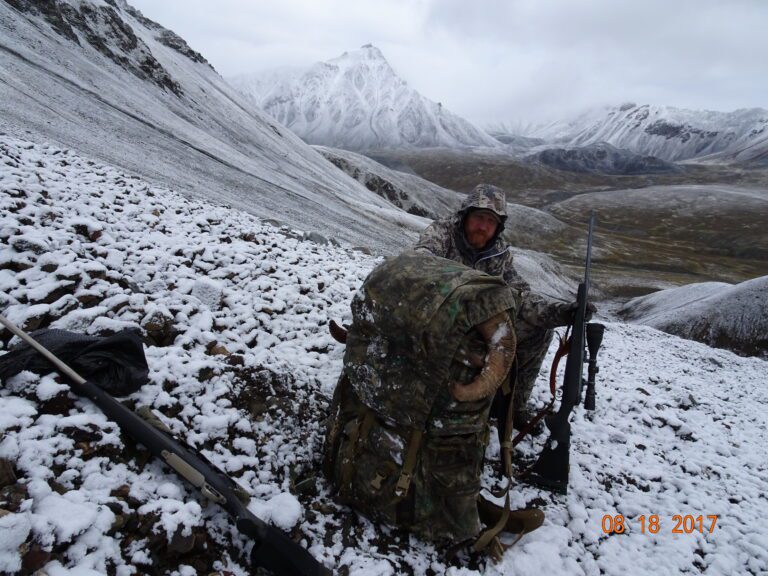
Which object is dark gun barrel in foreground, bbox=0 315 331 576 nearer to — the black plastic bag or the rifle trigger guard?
the rifle trigger guard

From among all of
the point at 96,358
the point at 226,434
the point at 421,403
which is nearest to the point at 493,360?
the point at 421,403

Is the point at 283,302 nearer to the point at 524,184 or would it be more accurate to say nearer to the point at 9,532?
the point at 9,532

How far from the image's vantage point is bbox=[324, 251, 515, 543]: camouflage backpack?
3955 millimetres

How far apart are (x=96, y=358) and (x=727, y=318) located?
28.2 m

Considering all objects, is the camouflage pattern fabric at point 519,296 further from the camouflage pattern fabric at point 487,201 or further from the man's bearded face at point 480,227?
the camouflage pattern fabric at point 487,201

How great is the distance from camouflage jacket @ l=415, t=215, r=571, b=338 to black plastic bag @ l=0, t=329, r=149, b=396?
11.8 feet

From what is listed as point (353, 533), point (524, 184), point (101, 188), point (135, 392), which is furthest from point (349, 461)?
point (524, 184)

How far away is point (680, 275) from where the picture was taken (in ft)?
184

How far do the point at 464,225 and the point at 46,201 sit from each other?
695cm

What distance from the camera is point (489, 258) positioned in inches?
235

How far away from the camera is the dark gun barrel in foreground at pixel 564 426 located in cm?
529

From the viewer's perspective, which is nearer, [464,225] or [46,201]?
[464,225]
